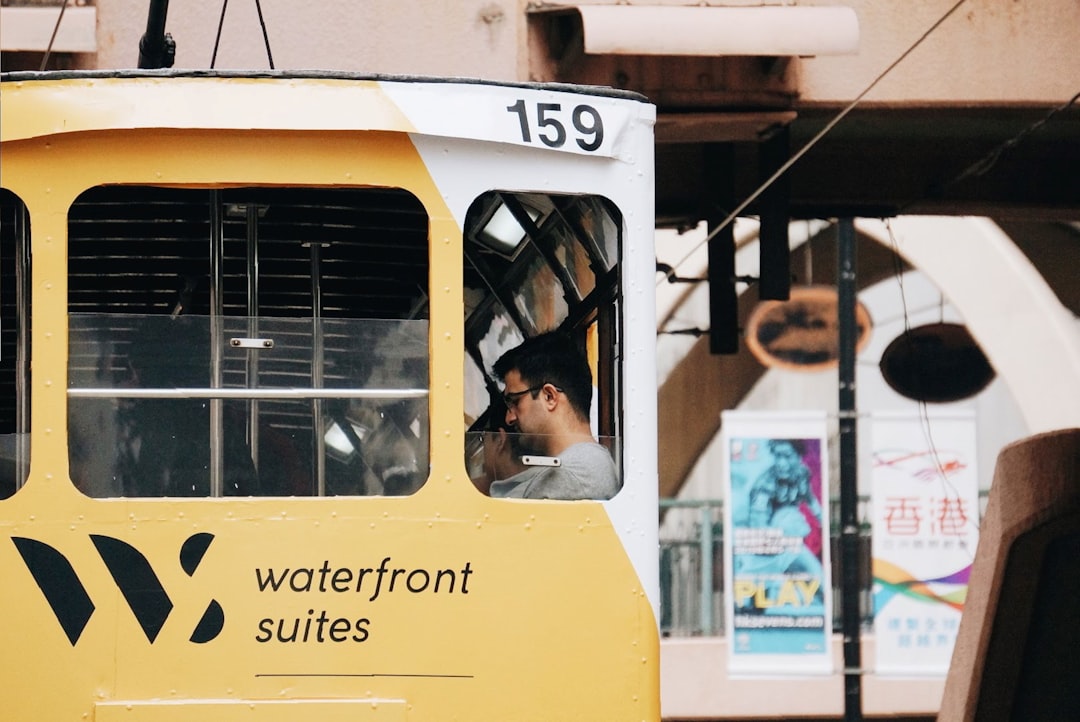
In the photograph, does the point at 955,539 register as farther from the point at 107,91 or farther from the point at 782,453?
the point at 107,91

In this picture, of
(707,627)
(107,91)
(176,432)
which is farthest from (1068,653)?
(707,627)

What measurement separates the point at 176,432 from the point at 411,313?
972 millimetres

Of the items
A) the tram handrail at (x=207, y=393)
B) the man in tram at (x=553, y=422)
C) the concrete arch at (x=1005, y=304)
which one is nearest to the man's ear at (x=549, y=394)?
the man in tram at (x=553, y=422)

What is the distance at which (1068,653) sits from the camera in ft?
27.9

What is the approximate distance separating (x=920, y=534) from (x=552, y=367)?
8184 millimetres

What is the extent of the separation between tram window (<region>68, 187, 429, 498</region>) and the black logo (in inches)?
8.1

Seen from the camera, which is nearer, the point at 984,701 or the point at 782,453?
the point at 984,701

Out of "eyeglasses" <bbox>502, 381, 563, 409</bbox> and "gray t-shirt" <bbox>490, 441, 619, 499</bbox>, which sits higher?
"eyeglasses" <bbox>502, 381, 563, 409</bbox>

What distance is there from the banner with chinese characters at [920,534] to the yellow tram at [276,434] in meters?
7.84

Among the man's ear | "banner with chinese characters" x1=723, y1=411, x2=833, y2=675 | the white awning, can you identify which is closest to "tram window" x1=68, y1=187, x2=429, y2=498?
the man's ear

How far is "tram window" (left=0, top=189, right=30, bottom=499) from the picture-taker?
5395 millimetres

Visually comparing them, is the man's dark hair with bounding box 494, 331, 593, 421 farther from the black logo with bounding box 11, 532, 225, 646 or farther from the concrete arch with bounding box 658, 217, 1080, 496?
the concrete arch with bounding box 658, 217, 1080, 496

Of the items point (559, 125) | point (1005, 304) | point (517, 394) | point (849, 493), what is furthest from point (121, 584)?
point (1005, 304)

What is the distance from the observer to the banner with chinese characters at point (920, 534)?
13.0m
